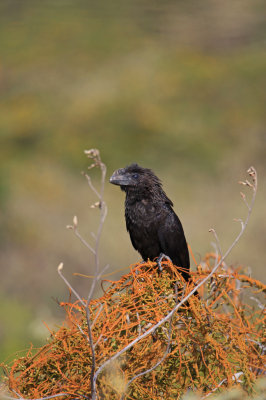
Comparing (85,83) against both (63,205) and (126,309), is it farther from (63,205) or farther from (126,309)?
(126,309)

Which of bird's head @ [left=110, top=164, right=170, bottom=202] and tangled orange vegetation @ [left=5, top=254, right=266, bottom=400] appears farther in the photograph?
bird's head @ [left=110, top=164, right=170, bottom=202]

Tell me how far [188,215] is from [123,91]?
10343 mm

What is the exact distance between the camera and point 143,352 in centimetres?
321

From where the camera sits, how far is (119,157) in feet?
63.0

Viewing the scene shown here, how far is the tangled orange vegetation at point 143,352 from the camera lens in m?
3.16

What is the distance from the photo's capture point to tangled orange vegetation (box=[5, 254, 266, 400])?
3.16 meters

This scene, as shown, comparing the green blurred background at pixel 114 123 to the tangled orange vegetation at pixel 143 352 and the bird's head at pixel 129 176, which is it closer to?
the tangled orange vegetation at pixel 143 352

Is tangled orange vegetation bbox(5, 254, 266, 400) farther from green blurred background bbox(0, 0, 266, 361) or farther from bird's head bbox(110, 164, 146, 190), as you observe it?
bird's head bbox(110, 164, 146, 190)

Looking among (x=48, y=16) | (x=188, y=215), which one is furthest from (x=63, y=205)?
(x=48, y=16)

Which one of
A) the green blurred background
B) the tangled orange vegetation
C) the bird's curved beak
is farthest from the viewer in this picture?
the green blurred background

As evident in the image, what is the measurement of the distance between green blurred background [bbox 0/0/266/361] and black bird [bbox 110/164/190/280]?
1.03 meters

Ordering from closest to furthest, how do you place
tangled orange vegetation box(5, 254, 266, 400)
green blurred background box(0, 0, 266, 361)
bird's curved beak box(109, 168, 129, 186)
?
tangled orange vegetation box(5, 254, 266, 400) < bird's curved beak box(109, 168, 129, 186) < green blurred background box(0, 0, 266, 361)

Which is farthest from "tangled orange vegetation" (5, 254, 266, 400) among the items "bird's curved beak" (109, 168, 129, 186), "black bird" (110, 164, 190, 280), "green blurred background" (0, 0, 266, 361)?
"bird's curved beak" (109, 168, 129, 186)

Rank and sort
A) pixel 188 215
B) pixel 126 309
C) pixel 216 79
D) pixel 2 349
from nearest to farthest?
pixel 126 309, pixel 2 349, pixel 188 215, pixel 216 79
